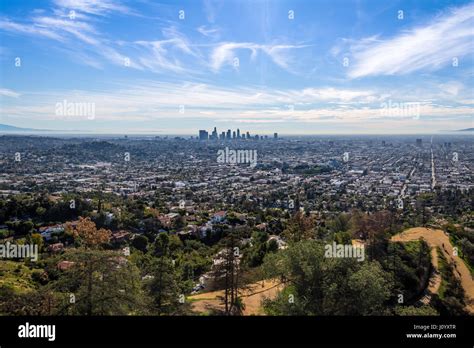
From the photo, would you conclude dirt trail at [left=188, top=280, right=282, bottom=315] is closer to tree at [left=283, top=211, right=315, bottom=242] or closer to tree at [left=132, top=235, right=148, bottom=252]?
tree at [left=283, top=211, right=315, bottom=242]

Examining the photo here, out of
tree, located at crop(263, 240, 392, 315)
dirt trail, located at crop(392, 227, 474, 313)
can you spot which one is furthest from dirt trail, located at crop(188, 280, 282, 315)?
dirt trail, located at crop(392, 227, 474, 313)

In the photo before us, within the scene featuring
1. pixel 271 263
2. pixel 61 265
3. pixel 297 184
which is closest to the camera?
pixel 271 263

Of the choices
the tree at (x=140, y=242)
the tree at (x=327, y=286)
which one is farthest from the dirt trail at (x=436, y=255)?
the tree at (x=140, y=242)

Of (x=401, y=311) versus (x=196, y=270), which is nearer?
(x=401, y=311)

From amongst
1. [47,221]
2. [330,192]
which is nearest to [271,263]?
[47,221]

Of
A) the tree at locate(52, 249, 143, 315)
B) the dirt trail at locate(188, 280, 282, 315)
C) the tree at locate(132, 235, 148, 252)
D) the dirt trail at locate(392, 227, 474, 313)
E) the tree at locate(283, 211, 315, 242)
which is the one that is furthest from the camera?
the tree at locate(132, 235, 148, 252)

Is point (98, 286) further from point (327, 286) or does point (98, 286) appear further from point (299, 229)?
point (299, 229)

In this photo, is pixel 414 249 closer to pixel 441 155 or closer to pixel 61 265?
pixel 61 265
